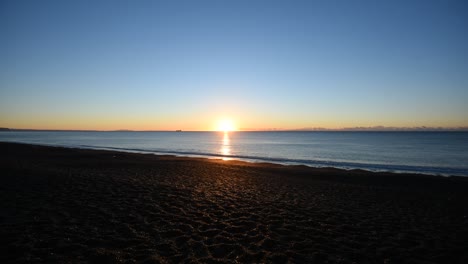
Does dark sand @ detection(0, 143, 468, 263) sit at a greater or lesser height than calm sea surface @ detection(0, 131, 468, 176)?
greater

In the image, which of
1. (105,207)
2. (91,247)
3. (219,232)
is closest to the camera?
(91,247)

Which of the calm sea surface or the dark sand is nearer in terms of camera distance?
the dark sand

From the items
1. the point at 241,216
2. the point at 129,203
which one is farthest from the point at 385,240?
the point at 129,203

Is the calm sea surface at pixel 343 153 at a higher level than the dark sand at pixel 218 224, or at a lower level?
lower

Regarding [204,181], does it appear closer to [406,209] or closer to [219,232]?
[219,232]

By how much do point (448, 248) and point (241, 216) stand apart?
5706 millimetres

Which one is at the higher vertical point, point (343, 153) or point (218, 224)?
point (218, 224)

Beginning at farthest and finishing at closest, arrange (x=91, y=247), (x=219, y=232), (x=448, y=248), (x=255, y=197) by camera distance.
Answer: (x=255, y=197), (x=219, y=232), (x=448, y=248), (x=91, y=247)

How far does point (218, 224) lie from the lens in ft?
27.6

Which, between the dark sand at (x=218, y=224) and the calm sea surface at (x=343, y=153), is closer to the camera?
the dark sand at (x=218, y=224)

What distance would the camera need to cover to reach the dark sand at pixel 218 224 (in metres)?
6.30

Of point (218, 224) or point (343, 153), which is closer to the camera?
point (218, 224)

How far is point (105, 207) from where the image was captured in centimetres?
958

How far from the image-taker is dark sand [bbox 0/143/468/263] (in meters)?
6.30
